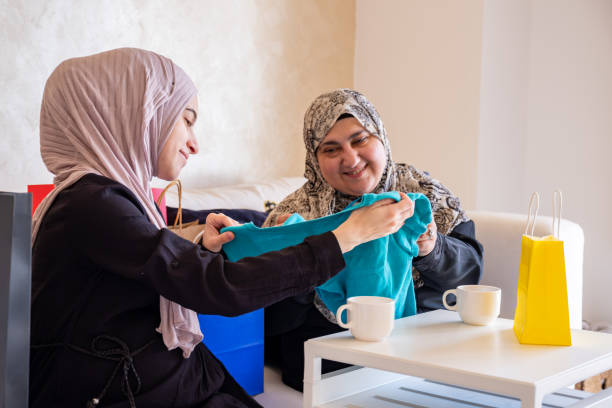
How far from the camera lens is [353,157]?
1.67 m

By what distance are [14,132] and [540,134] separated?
8.49 ft

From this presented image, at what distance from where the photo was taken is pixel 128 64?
1195mm

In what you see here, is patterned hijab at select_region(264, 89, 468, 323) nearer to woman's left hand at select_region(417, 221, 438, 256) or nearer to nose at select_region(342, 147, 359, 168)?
nose at select_region(342, 147, 359, 168)

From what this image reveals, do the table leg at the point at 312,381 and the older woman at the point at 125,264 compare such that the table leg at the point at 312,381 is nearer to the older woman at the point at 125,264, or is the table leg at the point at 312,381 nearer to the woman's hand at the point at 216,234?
the older woman at the point at 125,264

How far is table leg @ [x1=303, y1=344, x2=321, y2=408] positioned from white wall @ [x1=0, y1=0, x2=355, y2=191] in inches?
51.2

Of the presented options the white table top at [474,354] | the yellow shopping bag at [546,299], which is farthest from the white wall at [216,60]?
the yellow shopping bag at [546,299]

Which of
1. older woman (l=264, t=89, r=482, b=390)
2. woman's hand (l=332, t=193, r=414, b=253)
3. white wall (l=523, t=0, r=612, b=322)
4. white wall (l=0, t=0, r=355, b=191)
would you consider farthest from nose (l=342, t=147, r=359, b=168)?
white wall (l=523, t=0, r=612, b=322)

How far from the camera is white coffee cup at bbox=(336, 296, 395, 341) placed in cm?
105

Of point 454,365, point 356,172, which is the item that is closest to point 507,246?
point 356,172

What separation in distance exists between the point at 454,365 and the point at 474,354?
0.29 ft

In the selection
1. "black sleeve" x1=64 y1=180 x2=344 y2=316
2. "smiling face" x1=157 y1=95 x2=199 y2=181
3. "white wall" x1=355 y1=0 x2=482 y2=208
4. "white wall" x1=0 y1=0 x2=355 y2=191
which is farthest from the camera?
"white wall" x1=355 y1=0 x2=482 y2=208

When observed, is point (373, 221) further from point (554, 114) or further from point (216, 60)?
point (554, 114)

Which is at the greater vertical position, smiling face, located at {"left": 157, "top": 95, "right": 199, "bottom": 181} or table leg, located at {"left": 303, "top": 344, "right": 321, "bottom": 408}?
smiling face, located at {"left": 157, "top": 95, "right": 199, "bottom": 181}

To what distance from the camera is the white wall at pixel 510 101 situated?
3.13 m
